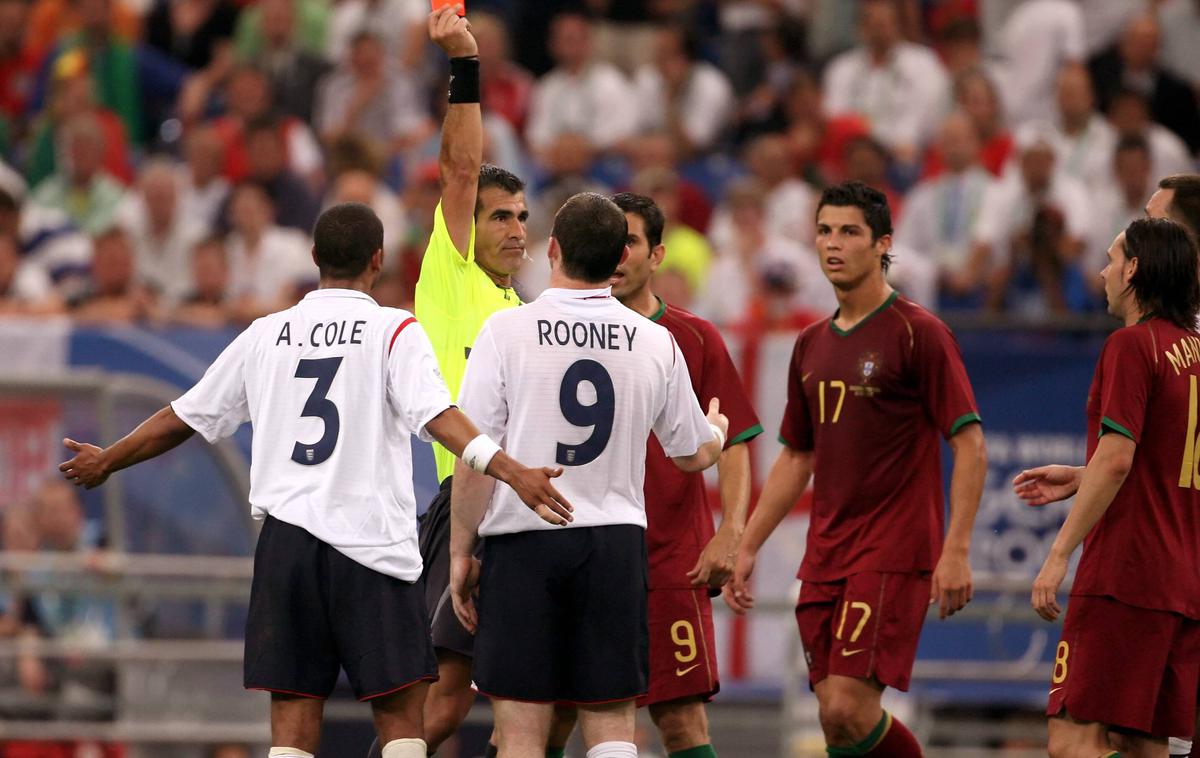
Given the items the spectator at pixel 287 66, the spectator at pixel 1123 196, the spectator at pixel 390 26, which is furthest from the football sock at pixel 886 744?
the spectator at pixel 287 66

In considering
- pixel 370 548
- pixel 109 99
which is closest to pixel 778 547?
pixel 370 548

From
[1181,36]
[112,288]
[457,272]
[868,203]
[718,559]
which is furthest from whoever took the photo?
[1181,36]

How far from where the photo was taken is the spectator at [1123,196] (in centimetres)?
1362

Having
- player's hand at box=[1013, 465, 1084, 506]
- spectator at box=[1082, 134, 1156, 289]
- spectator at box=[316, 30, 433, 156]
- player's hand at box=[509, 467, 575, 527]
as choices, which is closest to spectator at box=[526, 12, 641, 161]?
spectator at box=[316, 30, 433, 156]

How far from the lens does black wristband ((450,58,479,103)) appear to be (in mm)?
8008

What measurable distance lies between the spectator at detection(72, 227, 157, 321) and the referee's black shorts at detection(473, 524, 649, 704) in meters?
6.76

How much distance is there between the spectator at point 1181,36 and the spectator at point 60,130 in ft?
29.4

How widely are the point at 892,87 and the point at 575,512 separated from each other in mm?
9690

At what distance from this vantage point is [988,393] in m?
12.1

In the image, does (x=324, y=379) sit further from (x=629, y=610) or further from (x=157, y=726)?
(x=157, y=726)

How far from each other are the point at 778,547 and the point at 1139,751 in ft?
15.8

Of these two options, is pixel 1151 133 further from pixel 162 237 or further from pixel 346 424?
pixel 346 424

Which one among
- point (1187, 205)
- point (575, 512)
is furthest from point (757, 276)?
point (575, 512)

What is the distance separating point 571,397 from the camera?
7.07m
